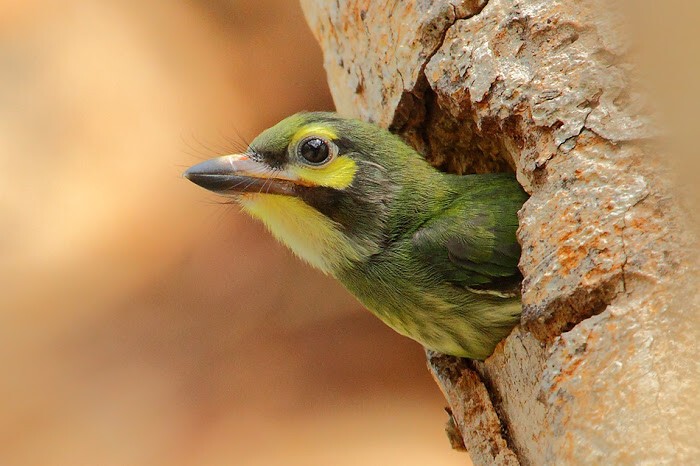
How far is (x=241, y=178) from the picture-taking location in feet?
9.62

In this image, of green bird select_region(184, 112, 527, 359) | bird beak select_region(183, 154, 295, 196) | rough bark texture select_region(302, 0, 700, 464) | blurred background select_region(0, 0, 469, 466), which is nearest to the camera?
rough bark texture select_region(302, 0, 700, 464)

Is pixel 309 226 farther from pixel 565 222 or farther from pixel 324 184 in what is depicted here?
pixel 565 222

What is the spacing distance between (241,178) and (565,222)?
1.24m

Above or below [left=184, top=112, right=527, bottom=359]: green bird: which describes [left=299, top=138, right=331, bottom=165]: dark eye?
above

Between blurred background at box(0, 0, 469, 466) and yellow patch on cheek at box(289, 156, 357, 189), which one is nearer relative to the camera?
yellow patch on cheek at box(289, 156, 357, 189)

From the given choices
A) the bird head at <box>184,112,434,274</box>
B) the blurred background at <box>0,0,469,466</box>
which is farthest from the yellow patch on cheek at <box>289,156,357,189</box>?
the blurred background at <box>0,0,469,466</box>

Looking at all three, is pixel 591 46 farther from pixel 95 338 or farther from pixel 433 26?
pixel 95 338

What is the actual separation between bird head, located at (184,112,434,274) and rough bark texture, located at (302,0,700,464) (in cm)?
25

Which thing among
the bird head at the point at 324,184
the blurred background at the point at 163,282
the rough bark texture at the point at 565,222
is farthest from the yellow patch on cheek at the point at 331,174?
the blurred background at the point at 163,282

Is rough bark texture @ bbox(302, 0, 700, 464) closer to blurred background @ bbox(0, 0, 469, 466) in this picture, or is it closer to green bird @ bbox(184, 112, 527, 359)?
green bird @ bbox(184, 112, 527, 359)

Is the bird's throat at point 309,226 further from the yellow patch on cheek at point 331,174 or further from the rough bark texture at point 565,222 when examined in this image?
the rough bark texture at point 565,222

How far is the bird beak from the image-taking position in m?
2.94

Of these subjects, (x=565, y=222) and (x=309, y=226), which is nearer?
(x=565, y=222)

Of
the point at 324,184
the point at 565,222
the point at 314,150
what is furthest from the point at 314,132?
the point at 565,222
